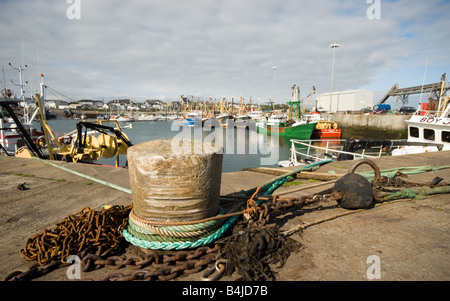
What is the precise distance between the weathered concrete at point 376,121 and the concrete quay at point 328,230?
39.0 m

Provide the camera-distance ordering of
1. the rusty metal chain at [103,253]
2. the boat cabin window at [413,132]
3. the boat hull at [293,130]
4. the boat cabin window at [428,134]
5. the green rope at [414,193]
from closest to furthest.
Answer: the rusty metal chain at [103,253] < the green rope at [414,193] < the boat cabin window at [428,134] < the boat cabin window at [413,132] < the boat hull at [293,130]

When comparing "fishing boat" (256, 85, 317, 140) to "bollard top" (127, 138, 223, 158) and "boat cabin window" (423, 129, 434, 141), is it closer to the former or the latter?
"boat cabin window" (423, 129, 434, 141)

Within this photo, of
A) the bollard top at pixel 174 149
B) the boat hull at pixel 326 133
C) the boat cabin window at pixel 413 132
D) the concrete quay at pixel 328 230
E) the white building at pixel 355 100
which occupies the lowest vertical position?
the boat hull at pixel 326 133

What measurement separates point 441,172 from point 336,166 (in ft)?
7.14

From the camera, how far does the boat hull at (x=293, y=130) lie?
122 ft

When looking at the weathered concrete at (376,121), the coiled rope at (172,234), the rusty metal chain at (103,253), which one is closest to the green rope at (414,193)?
the rusty metal chain at (103,253)

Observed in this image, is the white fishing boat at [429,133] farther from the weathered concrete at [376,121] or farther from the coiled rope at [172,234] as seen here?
the weathered concrete at [376,121]

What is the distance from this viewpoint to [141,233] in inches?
86.1

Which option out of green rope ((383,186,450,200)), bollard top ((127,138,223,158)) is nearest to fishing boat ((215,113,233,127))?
green rope ((383,186,450,200))

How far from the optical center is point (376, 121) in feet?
126

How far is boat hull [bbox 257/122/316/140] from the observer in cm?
3714

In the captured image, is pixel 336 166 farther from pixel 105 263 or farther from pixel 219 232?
pixel 105 263

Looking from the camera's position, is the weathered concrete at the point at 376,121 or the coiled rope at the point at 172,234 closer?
the coiled rope at the point at 172,234

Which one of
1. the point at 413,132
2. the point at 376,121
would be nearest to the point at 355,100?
the point at 376,121
